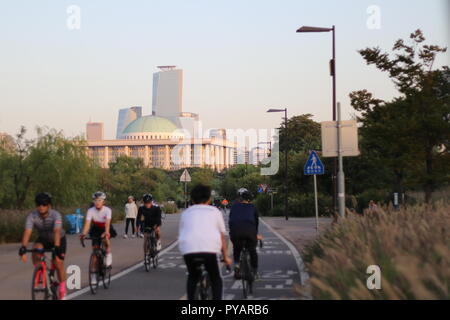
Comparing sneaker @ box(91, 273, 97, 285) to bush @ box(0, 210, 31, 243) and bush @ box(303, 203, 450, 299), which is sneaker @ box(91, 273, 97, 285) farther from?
bush @ box(0, 210, 31, 243)

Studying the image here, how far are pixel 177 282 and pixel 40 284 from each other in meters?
4.80

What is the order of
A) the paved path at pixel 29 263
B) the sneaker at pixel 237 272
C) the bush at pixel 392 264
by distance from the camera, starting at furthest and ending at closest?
the paved path at pixel 29 263, the sneaker at pixel 237 272, the bush at pixel 392 264

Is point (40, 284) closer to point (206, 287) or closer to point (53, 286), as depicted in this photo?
point (53, 286)

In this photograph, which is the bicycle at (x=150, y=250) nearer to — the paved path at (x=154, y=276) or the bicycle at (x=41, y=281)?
the paved path at (x=154, y=276)

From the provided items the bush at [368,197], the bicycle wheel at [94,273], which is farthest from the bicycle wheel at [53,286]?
the bush at [368,197]

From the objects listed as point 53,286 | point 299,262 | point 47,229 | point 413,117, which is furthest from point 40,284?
point 413,117

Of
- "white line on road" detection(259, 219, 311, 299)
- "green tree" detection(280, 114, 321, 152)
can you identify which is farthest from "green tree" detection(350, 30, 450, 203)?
"green tree" detection(280, 114, 321, 152)

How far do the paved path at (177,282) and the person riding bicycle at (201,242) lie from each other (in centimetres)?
105

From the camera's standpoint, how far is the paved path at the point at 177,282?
12672mm

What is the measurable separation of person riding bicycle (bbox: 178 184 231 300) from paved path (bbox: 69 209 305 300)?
105 cm
